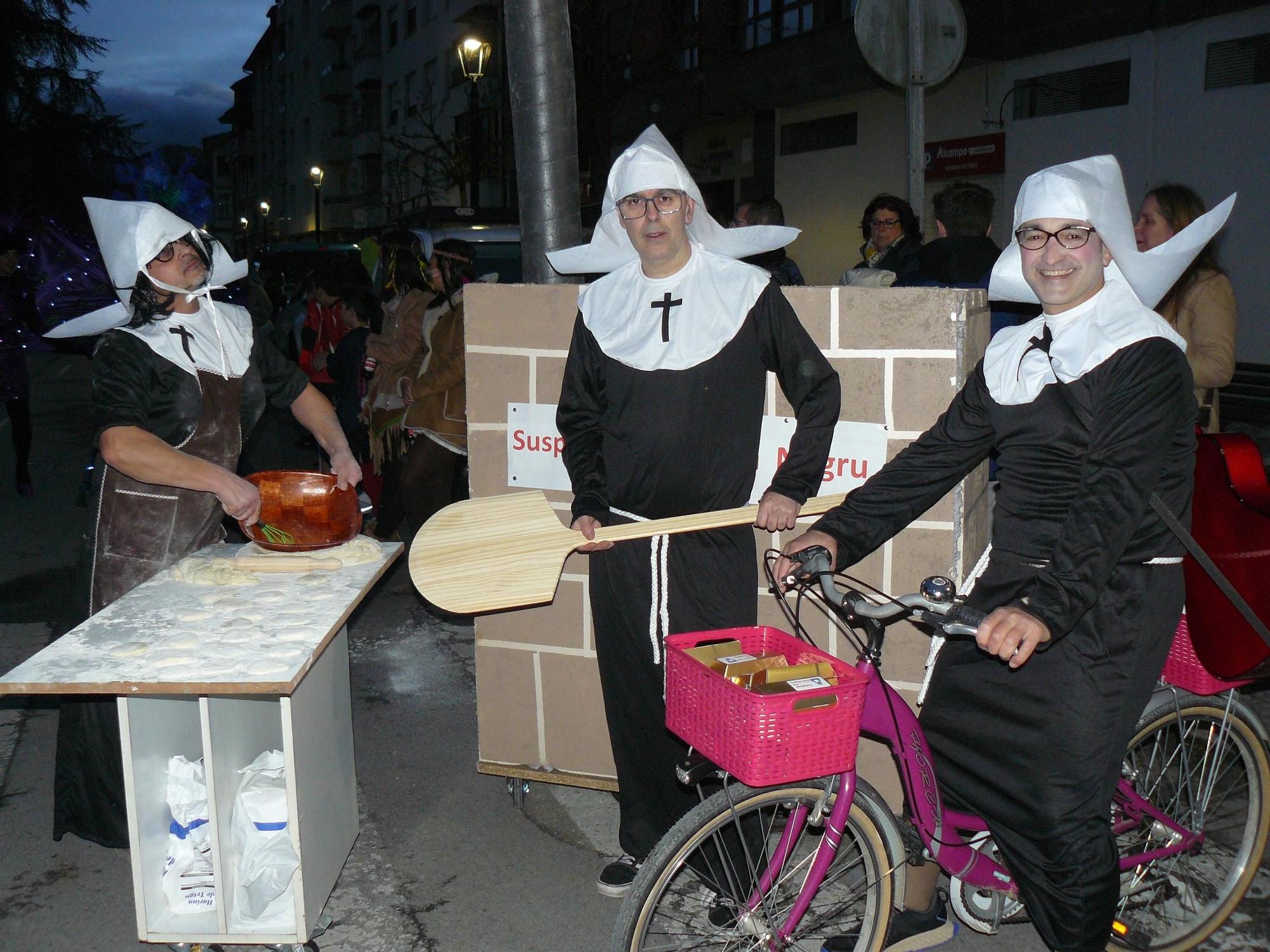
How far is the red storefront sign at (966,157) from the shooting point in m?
17.2

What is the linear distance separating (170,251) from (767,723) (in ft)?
7.64

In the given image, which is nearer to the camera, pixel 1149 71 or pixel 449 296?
pixel 449 296

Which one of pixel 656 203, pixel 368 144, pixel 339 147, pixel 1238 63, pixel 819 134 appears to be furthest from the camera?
pixel 339 147

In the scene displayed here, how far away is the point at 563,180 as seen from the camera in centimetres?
464

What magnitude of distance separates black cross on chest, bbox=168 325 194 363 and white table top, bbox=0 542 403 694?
638 mm

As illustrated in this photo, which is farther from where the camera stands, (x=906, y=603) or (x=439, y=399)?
(x=439, y=399)

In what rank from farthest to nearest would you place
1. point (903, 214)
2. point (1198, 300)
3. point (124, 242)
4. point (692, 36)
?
1. point (692, 36)
2. point (903, 214)
3. point (1198, 300)
4. point (124, 242)

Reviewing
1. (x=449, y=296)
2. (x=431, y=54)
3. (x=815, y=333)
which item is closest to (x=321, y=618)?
(x=815, y=333)

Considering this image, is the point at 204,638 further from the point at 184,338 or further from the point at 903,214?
the point at 903,214

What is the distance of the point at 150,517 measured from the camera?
3461 millimetres

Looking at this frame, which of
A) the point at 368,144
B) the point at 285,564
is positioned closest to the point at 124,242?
the point at 285,564

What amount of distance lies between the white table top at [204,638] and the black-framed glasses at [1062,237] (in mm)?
1927

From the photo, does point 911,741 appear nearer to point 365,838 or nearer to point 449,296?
point 365,838

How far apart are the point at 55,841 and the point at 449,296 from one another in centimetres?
358
